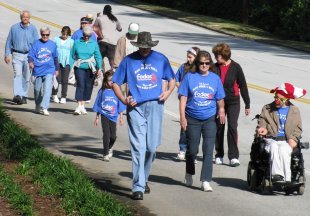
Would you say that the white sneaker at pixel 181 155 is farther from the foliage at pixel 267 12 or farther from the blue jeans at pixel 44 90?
the foliage at pixel 267 12

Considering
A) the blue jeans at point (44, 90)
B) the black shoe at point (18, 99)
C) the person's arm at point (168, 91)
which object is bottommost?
the black shoe at point (18, 99)

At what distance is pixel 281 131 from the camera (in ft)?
42.0

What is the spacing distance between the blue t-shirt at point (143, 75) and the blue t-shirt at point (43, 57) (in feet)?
25.4

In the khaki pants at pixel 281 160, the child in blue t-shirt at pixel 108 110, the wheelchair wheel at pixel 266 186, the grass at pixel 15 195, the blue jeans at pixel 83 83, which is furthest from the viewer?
the blue jeans at pixel 83 83

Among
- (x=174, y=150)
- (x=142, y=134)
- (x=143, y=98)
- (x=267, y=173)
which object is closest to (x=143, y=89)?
(x=143, y=98)

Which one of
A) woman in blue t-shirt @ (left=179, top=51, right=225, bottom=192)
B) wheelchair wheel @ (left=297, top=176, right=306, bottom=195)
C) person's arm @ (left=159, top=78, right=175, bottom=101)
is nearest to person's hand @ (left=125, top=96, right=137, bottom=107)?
person's arm @ (left=159, top=78, right=175, bottom=101)

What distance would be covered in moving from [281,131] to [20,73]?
9691mm

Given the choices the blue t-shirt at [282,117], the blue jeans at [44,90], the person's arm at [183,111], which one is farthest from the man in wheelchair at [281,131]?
the blue jeans at [44,90]

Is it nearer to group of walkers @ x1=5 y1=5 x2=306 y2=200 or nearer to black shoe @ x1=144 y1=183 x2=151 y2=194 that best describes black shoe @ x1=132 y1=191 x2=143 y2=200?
group of walkers @ x1=5 y1=5 x2=306 y2=200

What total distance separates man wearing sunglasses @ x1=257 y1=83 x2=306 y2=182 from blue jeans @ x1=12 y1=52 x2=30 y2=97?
941 cm

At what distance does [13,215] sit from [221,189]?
3228mm

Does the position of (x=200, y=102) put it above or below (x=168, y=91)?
below

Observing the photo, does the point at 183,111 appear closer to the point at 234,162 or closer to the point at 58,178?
the point at 58,178

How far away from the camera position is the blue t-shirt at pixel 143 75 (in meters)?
12.1
